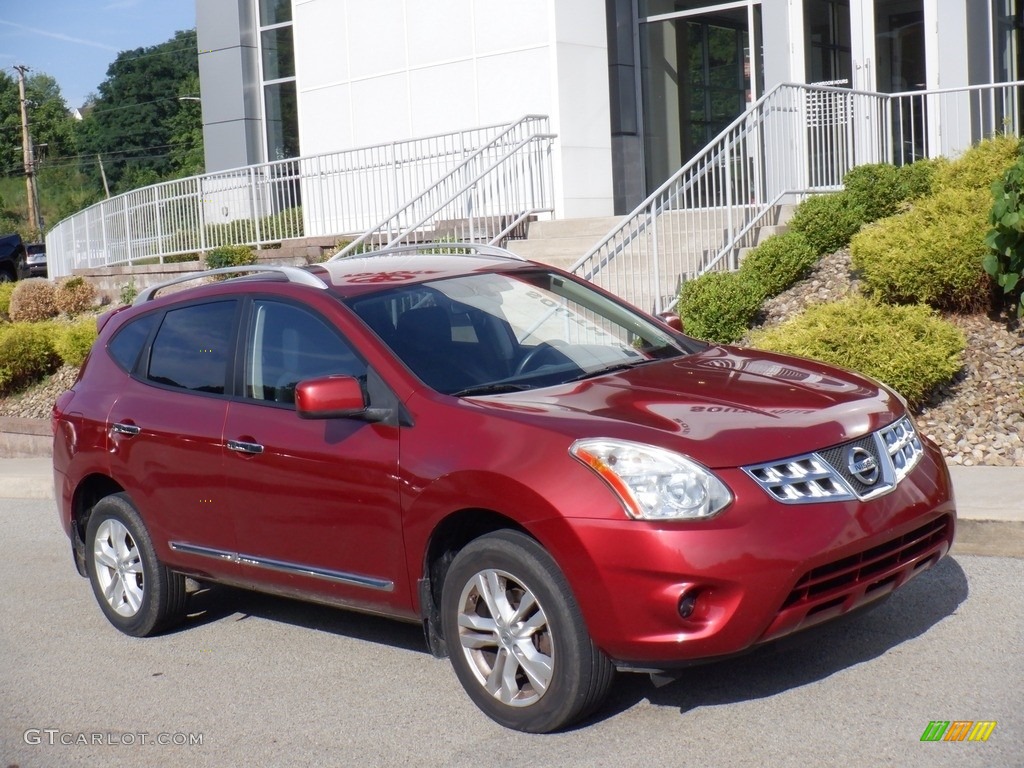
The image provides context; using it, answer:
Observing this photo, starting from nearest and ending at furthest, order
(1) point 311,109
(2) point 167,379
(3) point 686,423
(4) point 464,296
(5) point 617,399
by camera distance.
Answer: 1. (3) point 686,423
2. (5) point 617,399
3. (4) point 464,296
4. (2) point 167,379
5. (1) point 311,109

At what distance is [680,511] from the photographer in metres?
4.21

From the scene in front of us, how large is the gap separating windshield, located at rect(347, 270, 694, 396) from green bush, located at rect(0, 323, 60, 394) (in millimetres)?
11669

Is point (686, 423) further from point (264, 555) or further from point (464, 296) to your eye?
point (264, 555)

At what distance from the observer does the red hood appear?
438 cm

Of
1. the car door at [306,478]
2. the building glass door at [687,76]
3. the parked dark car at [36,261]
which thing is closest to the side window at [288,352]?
the car door at [306,478]

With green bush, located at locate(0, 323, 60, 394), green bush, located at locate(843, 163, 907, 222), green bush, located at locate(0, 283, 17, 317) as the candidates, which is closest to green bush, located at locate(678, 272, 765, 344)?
green bush, located at locate(843, 163, 907, 222)

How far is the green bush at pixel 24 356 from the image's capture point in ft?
52.1

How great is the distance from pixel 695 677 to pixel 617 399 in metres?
1.20

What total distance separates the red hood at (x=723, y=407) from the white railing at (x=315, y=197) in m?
9.90

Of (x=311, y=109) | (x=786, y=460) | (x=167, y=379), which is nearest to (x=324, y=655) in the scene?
(x=167, y=379)

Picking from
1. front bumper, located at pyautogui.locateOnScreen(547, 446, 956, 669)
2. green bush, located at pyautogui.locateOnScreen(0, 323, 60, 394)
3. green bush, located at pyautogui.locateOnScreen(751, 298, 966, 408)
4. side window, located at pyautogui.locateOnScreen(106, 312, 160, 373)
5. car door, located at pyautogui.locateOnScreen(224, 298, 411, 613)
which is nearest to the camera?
front bumper, located at pyautogui.locateOnScreen(547, 446, 956, 669)

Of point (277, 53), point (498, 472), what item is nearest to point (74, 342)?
point (277, 53)

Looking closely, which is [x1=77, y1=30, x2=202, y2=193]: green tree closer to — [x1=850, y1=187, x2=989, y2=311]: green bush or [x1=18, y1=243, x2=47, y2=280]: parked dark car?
[x1=18, y1=243, x2=47, y2=280]: parked dark car

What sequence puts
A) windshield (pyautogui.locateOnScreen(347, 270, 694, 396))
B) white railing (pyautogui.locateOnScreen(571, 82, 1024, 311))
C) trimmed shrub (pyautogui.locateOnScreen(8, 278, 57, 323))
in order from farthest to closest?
1. trimmed shrub (pyautogui.locateOnScreen(8, 278, 57, 323))
2. white railing (pyautogui.locateOnScreen(571, 82, 1024, 311))
3. windshield (pyautogui.locateOnScreen(347, 270, 694, 396))
